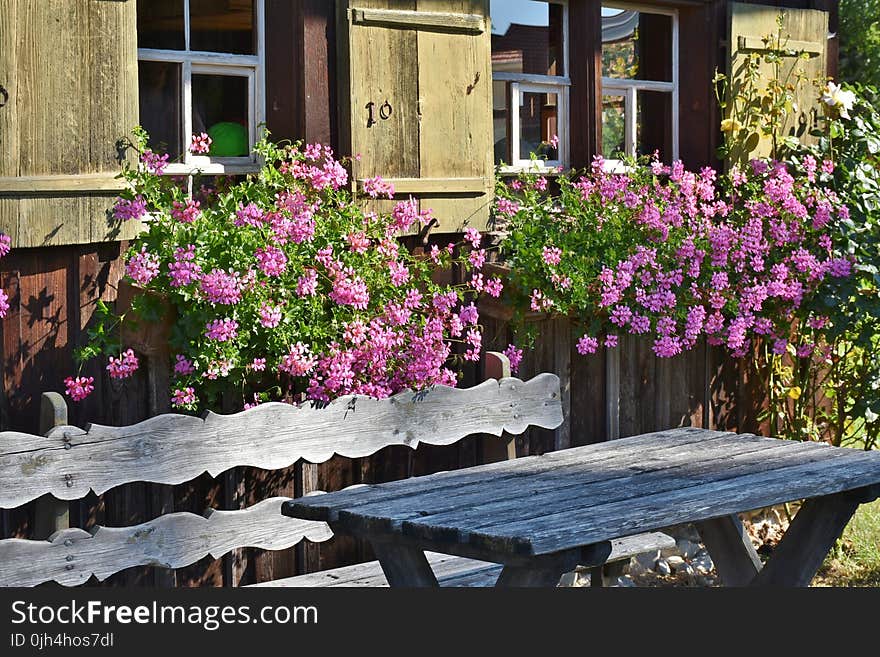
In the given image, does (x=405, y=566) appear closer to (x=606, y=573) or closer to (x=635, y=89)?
(x=606, y=573)

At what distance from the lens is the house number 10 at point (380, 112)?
4.90 meters

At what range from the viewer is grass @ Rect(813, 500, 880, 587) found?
19.2 ft

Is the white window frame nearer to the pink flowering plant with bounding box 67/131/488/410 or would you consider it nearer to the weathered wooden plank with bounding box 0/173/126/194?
the pink flowering plant with bounding box 67/131/488/410

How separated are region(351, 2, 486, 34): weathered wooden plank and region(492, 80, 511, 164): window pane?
1.52ft

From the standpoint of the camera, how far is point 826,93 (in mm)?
6484

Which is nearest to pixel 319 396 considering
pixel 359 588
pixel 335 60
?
pixel 359 588

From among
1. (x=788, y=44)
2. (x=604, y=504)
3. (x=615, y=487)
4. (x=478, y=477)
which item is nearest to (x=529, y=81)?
(x=788, y=44)

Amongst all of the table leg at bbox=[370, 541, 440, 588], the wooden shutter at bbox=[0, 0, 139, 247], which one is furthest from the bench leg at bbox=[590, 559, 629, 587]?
the wooden shutter at bbox=[0, 0, 139, 247]

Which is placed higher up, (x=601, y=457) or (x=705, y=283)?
(x=705, y=283)

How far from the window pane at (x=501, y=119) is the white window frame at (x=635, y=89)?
1.84 feet

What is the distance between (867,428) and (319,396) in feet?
11.0

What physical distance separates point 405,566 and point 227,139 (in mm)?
2087

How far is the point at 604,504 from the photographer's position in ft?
11.1

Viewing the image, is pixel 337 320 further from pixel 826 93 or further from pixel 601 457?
pixel 826 93
